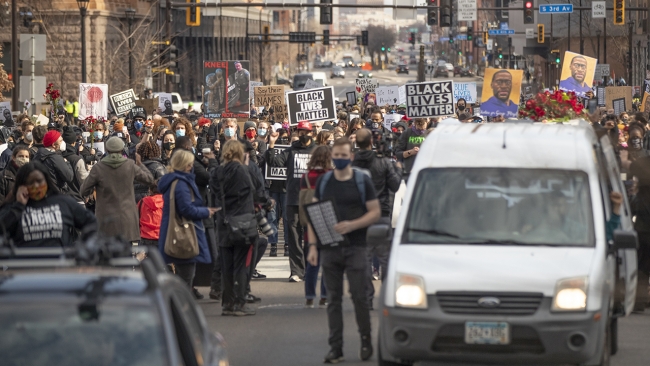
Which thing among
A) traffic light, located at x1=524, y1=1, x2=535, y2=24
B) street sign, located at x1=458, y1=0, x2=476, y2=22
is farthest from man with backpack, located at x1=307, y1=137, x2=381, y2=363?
street sign, located at x1=458, y1=0, x2=476, y2=22

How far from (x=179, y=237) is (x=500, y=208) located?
3962 mm

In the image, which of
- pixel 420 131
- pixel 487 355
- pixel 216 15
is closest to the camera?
pixel 487 355

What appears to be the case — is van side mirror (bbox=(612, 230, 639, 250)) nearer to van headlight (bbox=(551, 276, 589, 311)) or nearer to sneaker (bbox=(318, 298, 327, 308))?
van headlight (bbox=(551, 276, 589, 311))

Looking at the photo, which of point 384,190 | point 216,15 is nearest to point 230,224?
point 384,190

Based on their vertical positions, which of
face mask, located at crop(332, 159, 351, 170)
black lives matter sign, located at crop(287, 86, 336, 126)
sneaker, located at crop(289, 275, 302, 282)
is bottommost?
sneaker, located at crop(289, 275, 302, 282)

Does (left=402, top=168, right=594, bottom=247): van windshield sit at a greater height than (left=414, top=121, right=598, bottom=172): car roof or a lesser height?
lesser

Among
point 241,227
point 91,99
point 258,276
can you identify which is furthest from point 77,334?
point 91,99

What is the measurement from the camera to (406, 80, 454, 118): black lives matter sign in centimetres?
2283

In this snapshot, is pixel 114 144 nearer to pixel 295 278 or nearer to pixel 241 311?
pixel 241 311

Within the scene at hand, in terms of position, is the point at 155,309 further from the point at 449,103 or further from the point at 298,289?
the point at 449,103

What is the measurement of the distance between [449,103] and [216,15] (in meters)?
71.0

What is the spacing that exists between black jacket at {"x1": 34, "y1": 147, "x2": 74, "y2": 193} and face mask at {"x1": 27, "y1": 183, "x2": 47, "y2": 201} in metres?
5.48

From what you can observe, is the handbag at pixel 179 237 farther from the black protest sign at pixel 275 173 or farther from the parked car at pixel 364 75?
the parked car at pixel 364 75

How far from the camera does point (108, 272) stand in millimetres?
5301
